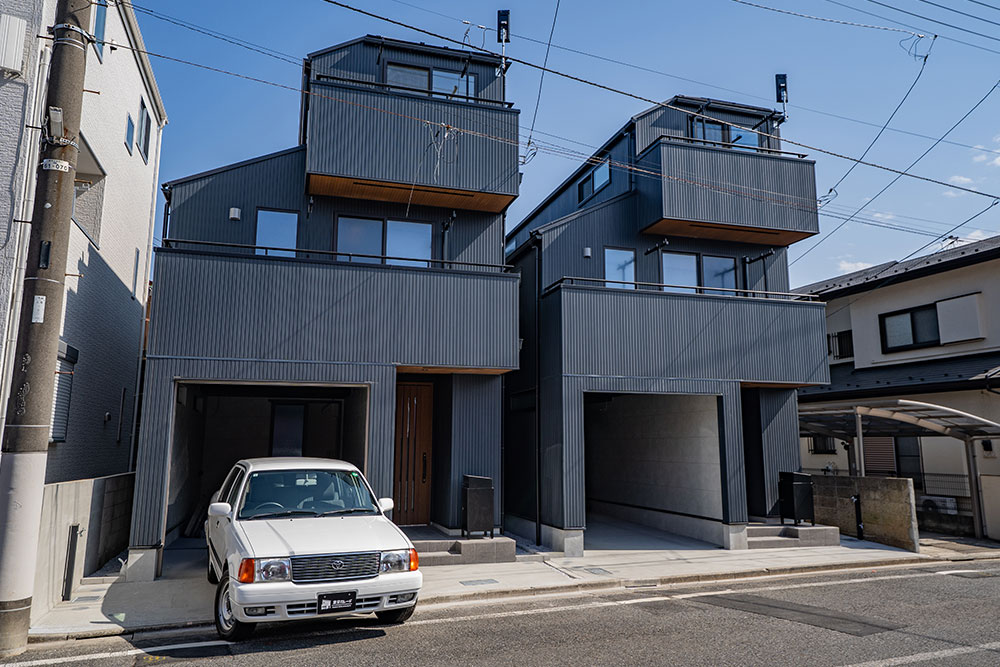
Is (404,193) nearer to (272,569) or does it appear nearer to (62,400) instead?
(62,400)

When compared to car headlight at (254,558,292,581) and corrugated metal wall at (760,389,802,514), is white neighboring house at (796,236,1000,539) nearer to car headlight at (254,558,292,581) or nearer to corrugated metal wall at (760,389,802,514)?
corrugated metal wall at (760,389,802,514)

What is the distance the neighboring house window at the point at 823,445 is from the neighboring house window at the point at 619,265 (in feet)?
31.2

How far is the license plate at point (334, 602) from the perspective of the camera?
255 inches

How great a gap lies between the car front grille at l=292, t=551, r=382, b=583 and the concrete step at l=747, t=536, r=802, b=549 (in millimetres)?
9007

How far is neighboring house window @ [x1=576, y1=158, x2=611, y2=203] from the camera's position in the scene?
57.5ft

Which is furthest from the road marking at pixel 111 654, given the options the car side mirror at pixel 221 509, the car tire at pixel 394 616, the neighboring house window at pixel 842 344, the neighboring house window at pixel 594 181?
the neighboring house window at pixel 842 344

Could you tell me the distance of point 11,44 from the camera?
8914mm

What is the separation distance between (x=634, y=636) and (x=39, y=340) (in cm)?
690

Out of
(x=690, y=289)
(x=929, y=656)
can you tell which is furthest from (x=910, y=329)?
(x=929, y=656)

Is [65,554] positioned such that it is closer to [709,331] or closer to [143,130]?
[143,130]

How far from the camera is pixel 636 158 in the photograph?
626 inches

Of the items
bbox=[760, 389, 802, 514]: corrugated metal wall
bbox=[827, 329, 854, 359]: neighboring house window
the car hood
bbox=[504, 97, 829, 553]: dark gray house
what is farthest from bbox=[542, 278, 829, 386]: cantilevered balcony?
bbox=[827, 329, 854, 359]: neighboring house window

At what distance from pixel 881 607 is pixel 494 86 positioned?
11.8 m

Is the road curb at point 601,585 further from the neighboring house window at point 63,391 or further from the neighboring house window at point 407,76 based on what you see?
Result: the neighboring house window at point 407,76
